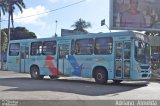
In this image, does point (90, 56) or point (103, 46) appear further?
point (90, 56)

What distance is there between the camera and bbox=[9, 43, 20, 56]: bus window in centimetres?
2748

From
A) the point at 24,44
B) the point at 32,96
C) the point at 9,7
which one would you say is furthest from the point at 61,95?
the point at 9,7

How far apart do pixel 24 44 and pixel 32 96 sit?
1275 centimetres

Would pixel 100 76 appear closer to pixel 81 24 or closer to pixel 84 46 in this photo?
pixel 84 46

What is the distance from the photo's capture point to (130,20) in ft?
123

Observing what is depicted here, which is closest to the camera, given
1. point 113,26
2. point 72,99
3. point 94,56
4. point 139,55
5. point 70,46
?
point 72,99

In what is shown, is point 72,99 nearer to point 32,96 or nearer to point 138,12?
point 32,96

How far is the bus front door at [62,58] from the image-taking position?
23.5 meters

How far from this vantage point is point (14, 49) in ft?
91.3

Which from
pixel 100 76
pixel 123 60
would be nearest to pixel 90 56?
pixel 100 76

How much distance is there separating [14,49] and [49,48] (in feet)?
13.2

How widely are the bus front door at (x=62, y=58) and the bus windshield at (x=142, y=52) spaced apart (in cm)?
495

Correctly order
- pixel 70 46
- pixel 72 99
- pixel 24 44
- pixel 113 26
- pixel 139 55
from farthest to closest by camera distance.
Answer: pixel 113 26
pixel 24 44
pixel 70 46
pixel 139 55
pixel 72 99

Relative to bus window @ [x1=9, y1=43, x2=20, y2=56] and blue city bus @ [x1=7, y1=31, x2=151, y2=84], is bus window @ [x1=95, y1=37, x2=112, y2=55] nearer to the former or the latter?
blue city bus @ [x1=7, y1=31, x2=151, y2=84]
